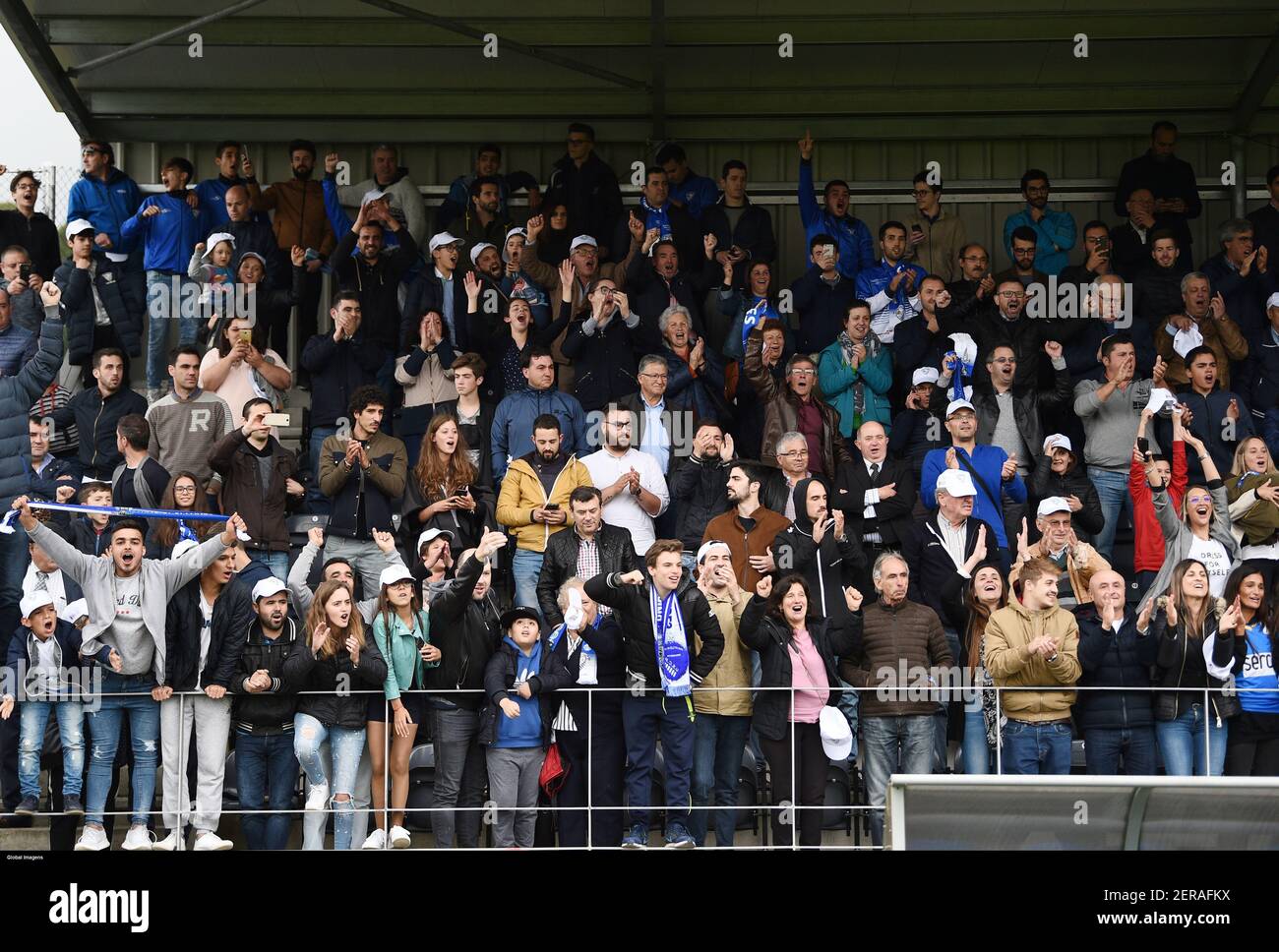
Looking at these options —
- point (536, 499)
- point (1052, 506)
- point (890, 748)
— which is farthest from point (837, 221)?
point (890, 748)

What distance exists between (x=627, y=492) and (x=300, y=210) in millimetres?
5568

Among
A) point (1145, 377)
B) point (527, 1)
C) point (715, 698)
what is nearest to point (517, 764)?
point (715, 698)

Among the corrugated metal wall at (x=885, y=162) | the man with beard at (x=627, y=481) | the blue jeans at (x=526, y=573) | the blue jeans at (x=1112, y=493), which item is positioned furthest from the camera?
the corrugated metal wall at (x=885, y=162)

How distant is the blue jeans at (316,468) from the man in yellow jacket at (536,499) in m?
2.11

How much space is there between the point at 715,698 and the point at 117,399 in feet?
21.1

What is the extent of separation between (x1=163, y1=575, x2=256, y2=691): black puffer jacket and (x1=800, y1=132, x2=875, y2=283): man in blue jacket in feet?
25.3

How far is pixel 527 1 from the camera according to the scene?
20750 mm

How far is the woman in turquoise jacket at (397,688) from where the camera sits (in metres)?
14.3

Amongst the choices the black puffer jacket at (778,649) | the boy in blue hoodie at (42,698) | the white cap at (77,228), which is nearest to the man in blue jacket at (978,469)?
the black puffer jacket at (778,649)

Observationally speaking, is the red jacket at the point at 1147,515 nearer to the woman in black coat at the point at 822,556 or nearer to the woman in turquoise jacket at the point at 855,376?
the woman in turquoise jacket at the point at 855,376

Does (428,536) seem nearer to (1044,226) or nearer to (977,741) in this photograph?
(977,741)

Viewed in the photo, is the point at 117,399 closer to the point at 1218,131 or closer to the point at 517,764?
the point at 517,764

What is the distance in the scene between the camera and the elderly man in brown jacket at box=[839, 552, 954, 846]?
14.3 m

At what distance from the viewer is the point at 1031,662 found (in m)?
14.3
